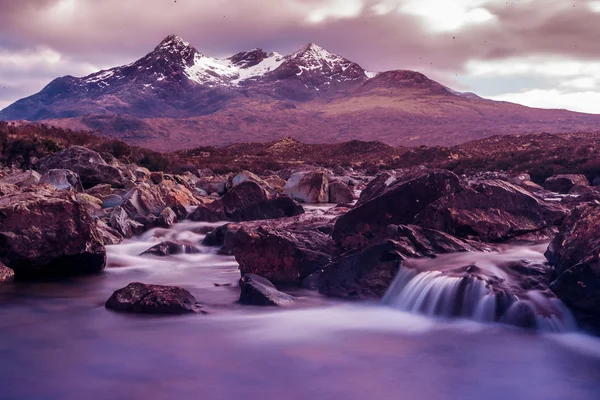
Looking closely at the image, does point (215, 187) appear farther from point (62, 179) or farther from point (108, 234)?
point (108, 234)

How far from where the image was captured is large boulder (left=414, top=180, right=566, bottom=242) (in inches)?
419

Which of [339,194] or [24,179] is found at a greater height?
[24,179]

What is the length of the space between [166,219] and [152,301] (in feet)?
25.4

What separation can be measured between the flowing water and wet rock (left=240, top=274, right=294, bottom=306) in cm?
17

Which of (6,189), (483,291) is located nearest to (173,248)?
(6,189)

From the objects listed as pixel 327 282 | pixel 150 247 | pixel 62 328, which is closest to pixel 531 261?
pixel 327 282

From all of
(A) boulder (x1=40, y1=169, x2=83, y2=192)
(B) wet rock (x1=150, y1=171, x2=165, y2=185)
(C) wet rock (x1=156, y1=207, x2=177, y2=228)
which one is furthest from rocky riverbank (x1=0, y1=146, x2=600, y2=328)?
(B) wet rock (x1=150, y1=171, x2=165, y2=185)

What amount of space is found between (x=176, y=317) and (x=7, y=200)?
4523mm

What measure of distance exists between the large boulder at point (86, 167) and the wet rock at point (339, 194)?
323 inches

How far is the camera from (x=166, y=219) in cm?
1633

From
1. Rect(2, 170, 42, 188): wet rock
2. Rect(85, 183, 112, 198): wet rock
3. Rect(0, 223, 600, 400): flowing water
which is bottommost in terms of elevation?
Rect(0, 223, 600, 400): flowing water

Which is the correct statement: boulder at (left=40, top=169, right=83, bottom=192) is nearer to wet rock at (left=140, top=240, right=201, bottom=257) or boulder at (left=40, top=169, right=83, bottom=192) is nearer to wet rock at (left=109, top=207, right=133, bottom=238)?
wet rock at (left=109, top=207, right=133, bottom=238)

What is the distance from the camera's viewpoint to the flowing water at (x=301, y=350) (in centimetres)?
614

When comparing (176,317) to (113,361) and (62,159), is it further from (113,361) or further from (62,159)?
(62,159)
